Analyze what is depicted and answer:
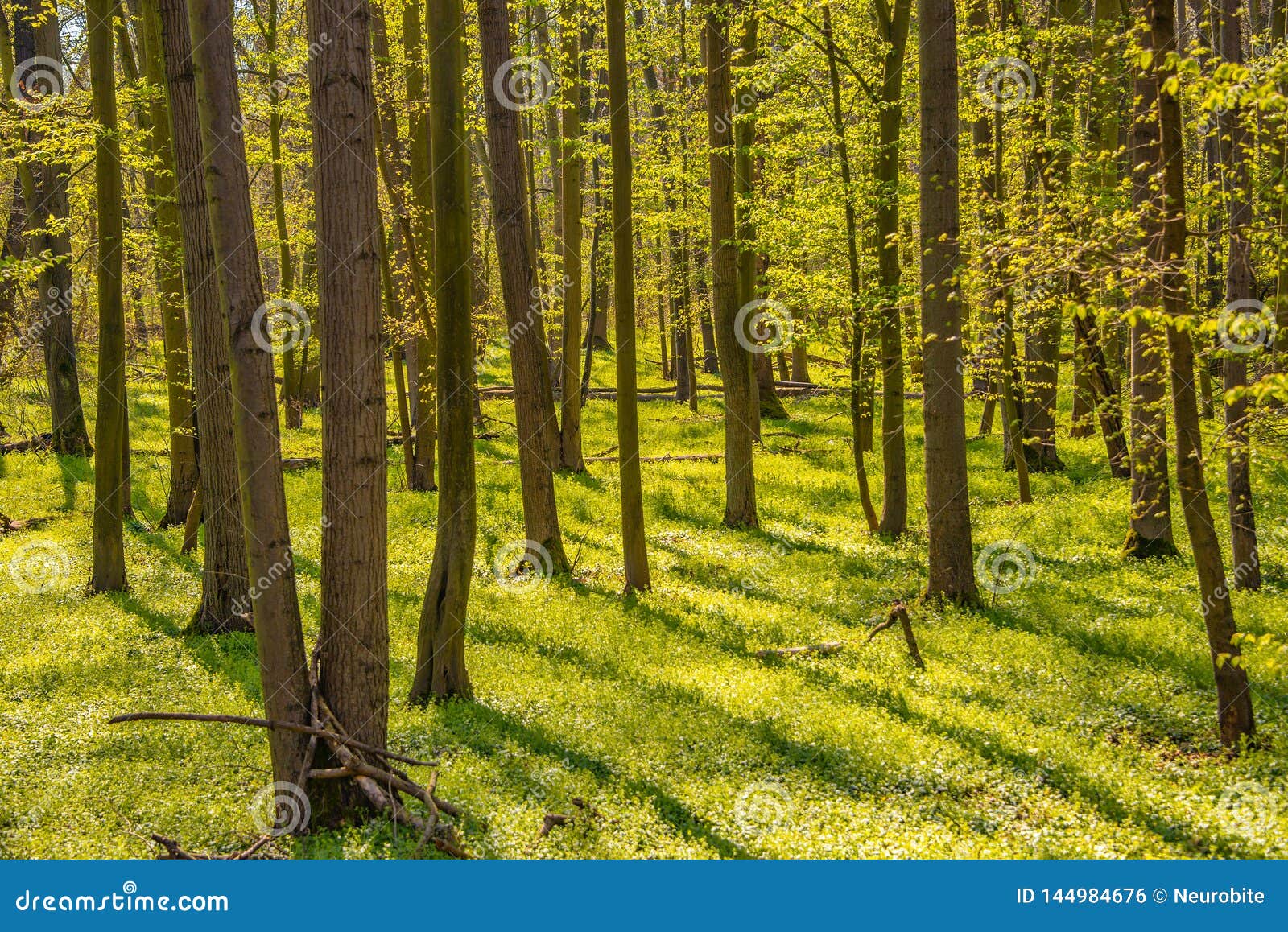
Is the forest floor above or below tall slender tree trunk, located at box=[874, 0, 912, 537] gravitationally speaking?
below

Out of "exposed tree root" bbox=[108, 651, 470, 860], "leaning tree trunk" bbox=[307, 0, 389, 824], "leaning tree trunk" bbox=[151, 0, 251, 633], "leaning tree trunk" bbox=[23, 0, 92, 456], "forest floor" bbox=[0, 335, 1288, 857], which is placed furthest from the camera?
"leaning tree trunk" bbox=[23, 0, 92, 456]

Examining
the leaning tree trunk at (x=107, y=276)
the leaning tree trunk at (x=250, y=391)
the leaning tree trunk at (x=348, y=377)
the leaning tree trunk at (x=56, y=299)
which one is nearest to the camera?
the leaning tree trunk at (x=250, y=391)

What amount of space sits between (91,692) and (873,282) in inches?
409

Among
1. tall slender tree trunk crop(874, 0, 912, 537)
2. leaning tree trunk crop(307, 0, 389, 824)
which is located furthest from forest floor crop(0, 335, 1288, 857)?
tall slender tree trunk crop(874, 0, 912, 537)

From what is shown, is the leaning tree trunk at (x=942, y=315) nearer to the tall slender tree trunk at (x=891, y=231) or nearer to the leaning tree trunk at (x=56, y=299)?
the tall slender tree trunk at (x=891, y=231)

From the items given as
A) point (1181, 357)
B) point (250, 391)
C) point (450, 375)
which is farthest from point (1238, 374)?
point (250, 391)

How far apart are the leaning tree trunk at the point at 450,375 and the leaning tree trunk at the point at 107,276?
14.6ft

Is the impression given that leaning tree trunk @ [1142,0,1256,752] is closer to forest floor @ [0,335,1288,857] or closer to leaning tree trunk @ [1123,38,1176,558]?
leaning tree trunk @ [1123,38,1176,558]

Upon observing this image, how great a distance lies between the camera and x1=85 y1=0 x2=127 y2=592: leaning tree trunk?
9883 mm

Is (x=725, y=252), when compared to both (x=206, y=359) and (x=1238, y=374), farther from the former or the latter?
(x=206, y=359)

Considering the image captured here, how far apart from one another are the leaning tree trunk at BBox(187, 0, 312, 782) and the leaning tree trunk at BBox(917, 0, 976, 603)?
6.84 metres

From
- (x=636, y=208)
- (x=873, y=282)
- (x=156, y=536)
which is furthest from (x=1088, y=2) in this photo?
(x=156, y=536)

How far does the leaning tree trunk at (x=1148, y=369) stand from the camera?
5984mm

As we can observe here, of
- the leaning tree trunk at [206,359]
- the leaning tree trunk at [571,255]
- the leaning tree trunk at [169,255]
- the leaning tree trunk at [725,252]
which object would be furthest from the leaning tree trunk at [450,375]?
the leaning tree trunk at [571,255]
